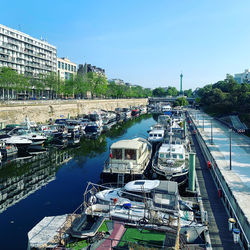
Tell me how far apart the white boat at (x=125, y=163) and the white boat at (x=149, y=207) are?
4770mm

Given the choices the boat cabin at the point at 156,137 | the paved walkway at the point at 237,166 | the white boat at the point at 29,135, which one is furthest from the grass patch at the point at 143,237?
the white boat at the point at 29,135

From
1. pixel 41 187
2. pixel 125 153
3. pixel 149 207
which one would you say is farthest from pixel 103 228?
pixel 41 187

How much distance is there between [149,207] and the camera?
53.5ft

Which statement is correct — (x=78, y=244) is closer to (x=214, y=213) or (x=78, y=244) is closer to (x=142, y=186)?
(x=142, y=186)

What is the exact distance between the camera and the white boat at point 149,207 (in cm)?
1522

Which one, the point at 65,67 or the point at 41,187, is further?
the point at 65,67

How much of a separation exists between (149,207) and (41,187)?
15216 millimetres

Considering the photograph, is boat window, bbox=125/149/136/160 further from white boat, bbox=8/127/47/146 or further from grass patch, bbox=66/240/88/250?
white boat, bbox=8/127/47/146

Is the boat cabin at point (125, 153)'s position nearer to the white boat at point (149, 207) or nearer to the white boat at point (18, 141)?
the white boat at point (149, 207)

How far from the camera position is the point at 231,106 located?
7375cm

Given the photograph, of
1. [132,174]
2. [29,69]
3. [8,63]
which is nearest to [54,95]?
[29,69]

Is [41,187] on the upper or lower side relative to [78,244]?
lower

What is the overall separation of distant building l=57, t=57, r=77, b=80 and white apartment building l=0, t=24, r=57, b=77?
197 inches

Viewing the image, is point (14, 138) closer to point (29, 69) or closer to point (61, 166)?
point (61, 166)
